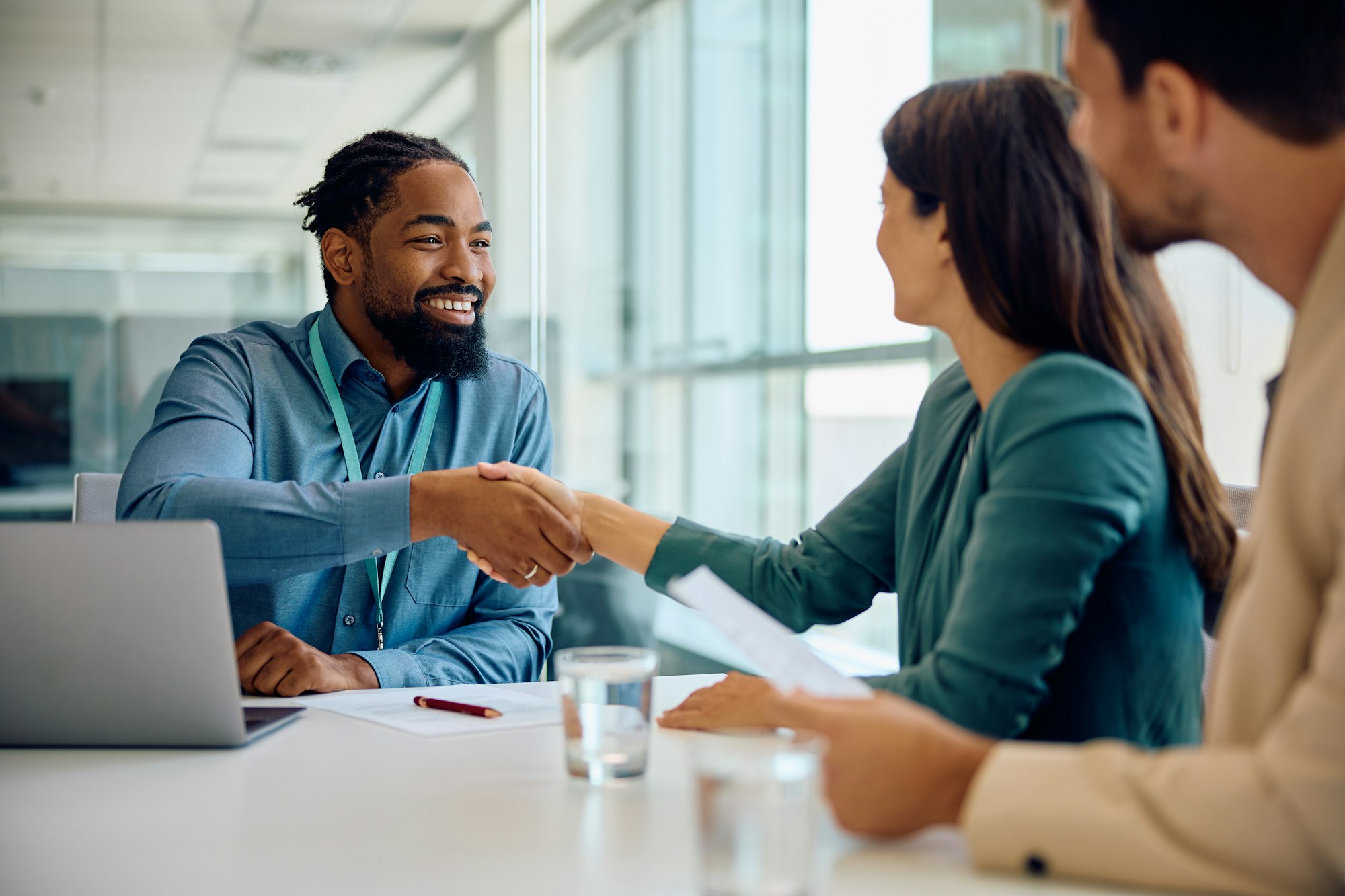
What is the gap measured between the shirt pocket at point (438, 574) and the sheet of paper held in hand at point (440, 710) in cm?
45

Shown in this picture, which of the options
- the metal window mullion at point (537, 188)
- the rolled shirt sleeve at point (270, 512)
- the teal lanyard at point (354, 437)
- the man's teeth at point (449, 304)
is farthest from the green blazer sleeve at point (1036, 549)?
the metal window mullion at point (537, 188)

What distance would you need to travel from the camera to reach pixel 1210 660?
133cm

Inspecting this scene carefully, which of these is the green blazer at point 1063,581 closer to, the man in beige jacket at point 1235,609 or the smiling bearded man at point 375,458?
the man in beige jacket at point 1235,609

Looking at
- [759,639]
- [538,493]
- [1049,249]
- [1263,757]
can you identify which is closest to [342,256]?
[538,493]

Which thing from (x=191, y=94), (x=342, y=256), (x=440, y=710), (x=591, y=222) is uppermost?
(x=191, y=94)

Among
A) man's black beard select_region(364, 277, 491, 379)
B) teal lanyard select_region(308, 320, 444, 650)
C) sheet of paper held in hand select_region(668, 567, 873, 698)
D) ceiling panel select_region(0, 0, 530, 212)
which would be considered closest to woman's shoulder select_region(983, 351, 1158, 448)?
sheet of paper held in hand select_region(668, 567, 873, 698)

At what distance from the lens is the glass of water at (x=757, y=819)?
2.23 ft

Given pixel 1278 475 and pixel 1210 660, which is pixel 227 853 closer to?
pixel 1278 475

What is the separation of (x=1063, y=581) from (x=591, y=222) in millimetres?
3422

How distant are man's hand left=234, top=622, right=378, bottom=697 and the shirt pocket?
0.40 meters

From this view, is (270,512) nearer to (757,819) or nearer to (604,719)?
(604,719)

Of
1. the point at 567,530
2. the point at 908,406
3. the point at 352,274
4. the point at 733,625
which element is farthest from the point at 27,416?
the point at 733,625

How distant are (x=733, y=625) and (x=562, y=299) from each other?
333 cm

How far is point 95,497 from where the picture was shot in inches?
73.0
